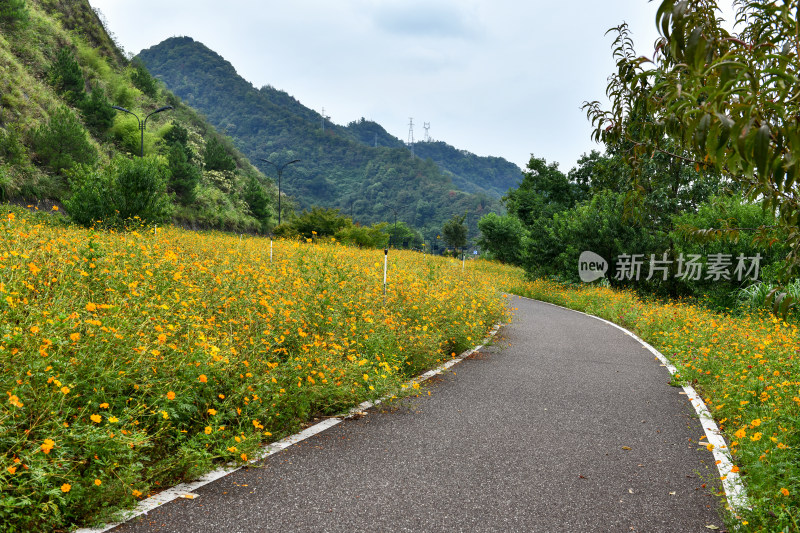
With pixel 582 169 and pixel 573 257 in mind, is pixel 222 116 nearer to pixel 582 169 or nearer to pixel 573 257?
pixel 582 169

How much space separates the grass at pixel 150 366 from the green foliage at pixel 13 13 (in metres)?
42.5

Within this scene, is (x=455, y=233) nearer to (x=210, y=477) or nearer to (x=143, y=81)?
(x=143, y=81)

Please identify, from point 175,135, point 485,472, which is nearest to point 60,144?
point 175,135

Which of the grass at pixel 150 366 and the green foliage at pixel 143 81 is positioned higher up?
the green foliage at pixel 143 81

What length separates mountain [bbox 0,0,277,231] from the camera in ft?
80.4

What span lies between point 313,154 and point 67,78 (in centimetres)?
8321

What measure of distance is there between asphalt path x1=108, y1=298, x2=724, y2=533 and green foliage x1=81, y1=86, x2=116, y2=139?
43556 mm

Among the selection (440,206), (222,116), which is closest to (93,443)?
(440,206)

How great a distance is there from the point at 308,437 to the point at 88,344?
1.90 meters

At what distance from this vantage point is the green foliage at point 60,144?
26.7 metres

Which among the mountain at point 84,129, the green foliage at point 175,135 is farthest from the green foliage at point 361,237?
the green foliage at point 175,135

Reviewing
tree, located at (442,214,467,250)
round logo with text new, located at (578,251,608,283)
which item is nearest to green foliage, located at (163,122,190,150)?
tree, located at (442,214,467,250)

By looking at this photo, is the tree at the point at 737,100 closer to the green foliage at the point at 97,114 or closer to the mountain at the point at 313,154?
the green foliage at the point at 97,114

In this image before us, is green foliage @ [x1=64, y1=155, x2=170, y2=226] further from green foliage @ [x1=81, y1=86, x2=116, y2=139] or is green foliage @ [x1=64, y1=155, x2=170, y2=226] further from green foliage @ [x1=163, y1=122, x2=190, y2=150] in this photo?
green foliage @ [x1=163, y1=122, x2=190, y2=150]
